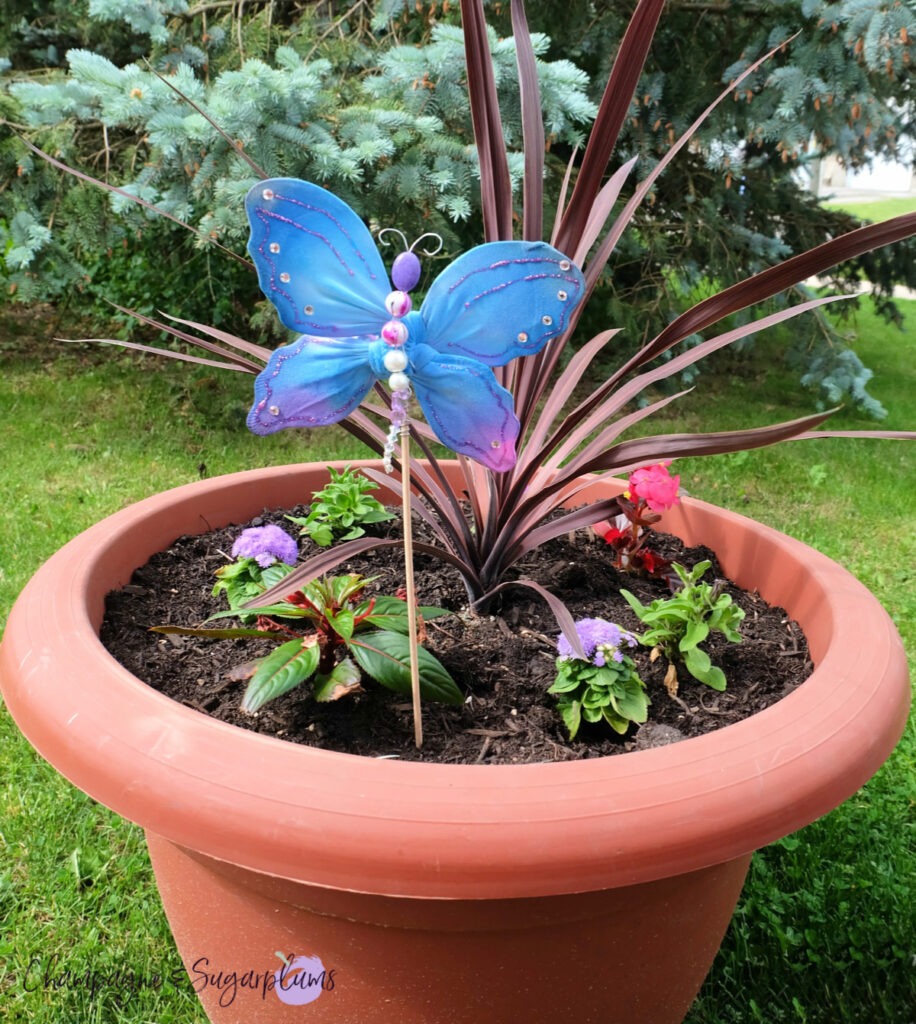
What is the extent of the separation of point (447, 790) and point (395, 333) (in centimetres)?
38

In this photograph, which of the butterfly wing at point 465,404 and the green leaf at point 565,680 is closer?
the butterfly wing at point 465,404

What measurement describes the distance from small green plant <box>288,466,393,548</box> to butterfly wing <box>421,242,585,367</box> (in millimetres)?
576

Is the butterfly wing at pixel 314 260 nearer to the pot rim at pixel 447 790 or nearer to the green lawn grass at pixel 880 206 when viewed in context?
the pot rim at pixel 447 790

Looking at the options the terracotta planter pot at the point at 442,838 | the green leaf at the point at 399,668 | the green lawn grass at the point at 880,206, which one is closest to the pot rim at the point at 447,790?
the terracotta planter pot at the point at 442,838

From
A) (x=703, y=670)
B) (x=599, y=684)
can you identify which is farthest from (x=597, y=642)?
(x=703, y=670)

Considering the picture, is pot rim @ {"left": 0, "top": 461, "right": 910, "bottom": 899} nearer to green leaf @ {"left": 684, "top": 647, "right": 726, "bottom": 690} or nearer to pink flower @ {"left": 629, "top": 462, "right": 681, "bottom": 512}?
green leaf @ {"left": 684, "top": 647, "right": 726, "bottom": 690}

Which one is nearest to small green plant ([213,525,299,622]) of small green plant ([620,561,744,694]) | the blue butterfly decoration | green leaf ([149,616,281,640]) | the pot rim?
green leaf ([149,616,281,640])

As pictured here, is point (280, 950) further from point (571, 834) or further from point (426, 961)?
point (571, 834)

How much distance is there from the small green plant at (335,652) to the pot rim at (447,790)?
13 centimetres

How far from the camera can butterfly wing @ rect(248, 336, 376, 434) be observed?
30.6 inches

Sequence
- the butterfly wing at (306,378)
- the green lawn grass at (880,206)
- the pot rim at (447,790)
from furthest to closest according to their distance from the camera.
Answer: the green lawn grass at (880,206)
the butterfly wing at (306,378)
the pot rim at (447,790)

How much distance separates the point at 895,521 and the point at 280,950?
2.34 meters

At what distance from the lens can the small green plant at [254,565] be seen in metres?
1.10

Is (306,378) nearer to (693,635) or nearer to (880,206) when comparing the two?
(693,635)
